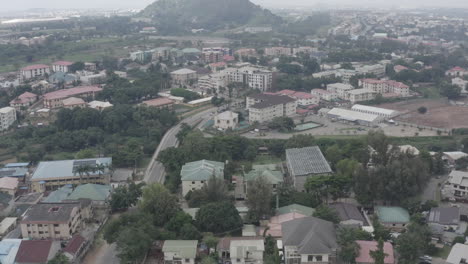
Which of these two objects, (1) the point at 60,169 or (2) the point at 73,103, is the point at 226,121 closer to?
(1) the point at 60,169

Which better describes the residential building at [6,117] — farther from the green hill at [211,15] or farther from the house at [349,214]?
the green hill at [211,15]

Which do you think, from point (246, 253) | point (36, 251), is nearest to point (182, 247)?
point (246, 253)

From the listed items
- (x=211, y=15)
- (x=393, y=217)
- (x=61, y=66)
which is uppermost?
(x=211, y=15)

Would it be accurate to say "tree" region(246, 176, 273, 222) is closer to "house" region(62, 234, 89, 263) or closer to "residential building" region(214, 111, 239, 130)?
"house" region(62, 234, 89, 263)

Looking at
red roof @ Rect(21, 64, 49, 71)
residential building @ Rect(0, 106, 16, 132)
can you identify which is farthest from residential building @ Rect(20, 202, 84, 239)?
red roof @ Rect(21, 64, 49, 71)

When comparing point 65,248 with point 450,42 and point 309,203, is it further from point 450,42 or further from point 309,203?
point 450,42
